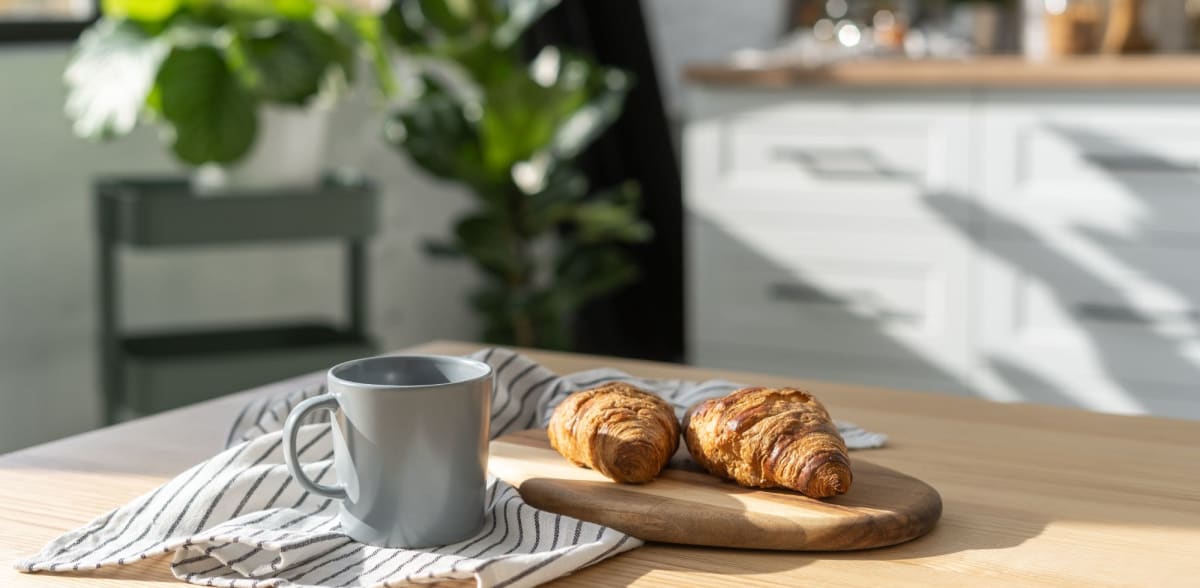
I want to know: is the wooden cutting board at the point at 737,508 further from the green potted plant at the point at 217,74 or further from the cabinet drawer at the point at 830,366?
the cabinet drawer at the point at 830,366

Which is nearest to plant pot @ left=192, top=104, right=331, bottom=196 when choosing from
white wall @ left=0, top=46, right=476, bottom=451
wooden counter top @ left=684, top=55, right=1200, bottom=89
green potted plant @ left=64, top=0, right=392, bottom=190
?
green potted plant @ left=64, top=0, right=392, bottom=190

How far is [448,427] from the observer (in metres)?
0.68

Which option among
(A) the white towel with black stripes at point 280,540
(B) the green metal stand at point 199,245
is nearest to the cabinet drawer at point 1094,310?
(B) the green metal stand at point 199,245

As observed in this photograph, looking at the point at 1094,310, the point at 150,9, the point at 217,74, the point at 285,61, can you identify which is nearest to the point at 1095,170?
the point at 1094,310

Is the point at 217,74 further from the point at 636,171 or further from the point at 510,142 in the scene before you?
the point at 636,171

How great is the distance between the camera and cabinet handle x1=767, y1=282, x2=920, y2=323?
2674 mm

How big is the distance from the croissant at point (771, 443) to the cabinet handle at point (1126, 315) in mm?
1873

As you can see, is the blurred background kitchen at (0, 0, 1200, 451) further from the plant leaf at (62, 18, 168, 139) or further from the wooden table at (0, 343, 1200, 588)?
the wooden table at (0, 343, 1200, 588)

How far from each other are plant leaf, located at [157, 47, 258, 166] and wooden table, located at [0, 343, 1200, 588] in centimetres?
122

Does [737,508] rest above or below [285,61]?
below

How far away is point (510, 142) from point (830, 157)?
2.05ft

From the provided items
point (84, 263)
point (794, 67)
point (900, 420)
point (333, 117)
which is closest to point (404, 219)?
point (333, 117)

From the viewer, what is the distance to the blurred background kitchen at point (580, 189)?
2.33 m

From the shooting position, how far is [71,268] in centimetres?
272
